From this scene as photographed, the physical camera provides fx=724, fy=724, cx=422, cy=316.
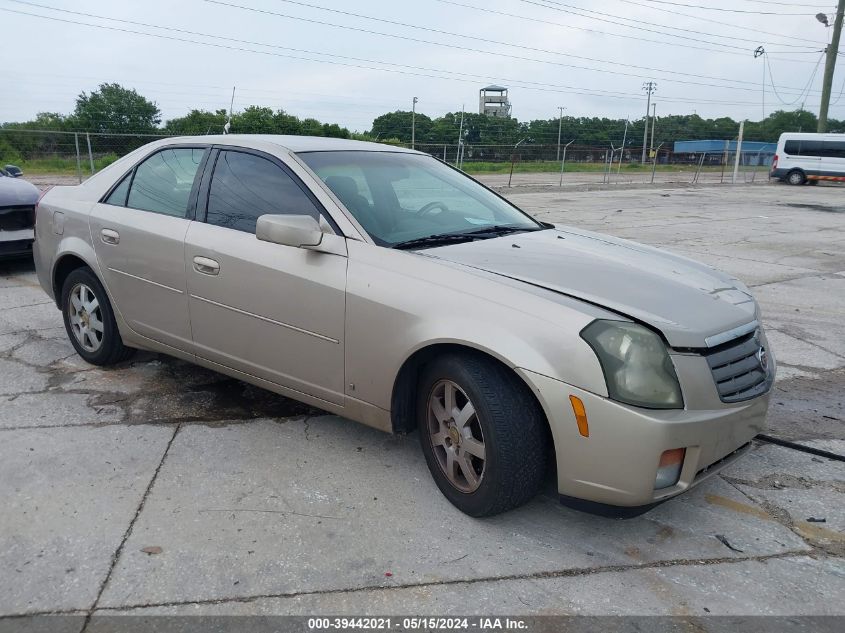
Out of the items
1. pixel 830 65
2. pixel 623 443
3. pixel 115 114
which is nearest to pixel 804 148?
pixel 830 65

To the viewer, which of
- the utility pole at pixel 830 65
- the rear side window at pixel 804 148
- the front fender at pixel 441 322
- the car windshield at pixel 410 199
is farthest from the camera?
the utility pole at pixel 830 65

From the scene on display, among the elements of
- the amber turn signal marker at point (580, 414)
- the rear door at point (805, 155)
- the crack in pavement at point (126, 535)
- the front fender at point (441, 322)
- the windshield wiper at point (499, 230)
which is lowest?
the crack in pavement at point (126, 535)

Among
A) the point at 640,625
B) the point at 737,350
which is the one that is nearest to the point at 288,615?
the point at 640,625

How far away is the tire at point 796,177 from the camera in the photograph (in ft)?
111

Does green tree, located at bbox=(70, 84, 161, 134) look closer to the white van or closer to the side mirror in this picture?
the side mirror

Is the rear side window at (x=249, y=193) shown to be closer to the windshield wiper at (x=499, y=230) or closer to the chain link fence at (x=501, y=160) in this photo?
the windshield wiper at (x=499, y=230)

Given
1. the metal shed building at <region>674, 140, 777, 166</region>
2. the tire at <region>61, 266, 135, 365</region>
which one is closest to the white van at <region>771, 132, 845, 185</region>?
the metal shed building at <region>674, 140, 777, 166</region>

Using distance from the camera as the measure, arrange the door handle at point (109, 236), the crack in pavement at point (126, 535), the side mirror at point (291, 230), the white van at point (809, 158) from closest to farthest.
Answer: the crack in pavement at point (126, 535) → the side mirror at point (291, 230) → the door handle at point (109, 236) → the white van at point (809, 158)

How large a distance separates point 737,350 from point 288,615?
2008 mm

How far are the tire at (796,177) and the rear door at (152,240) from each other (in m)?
35.5

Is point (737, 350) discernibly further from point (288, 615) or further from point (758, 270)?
point (758, 270)

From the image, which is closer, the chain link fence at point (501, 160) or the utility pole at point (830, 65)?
the chain link fence at point (501, 160)

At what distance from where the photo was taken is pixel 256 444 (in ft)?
12.3

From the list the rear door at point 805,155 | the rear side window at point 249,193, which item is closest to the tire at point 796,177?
the rear door at point 805,155
